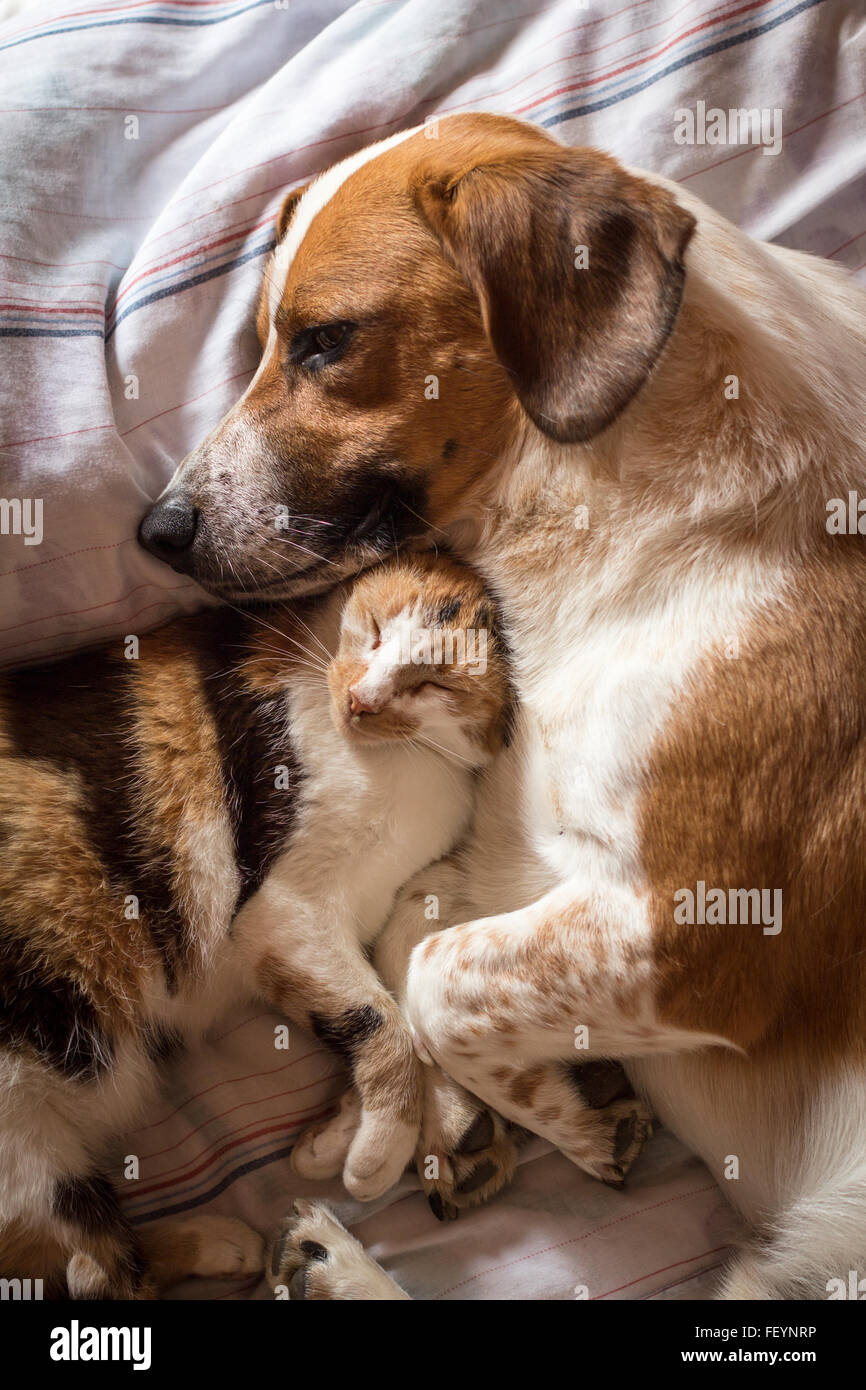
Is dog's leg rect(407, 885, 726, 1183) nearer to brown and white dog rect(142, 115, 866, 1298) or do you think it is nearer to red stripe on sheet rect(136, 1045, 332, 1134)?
brown and white dog rect(142, 115, 866, 1298)

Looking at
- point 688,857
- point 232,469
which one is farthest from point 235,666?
point 688,857

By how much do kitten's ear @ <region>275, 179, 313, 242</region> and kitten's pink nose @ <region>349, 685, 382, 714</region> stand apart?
2.53 feet

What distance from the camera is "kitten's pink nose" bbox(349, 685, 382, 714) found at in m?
1.61

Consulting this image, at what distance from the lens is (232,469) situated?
5.34 feet

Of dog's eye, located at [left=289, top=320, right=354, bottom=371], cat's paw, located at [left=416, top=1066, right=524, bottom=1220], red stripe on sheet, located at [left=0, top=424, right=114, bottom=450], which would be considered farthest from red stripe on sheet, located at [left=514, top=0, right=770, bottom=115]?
cat's paw, located at [left=416, top=1066, right=524, bottom=1220]

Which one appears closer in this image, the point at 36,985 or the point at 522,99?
the point at 36,985

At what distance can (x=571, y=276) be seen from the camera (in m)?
1.43

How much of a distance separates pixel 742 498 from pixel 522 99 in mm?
966

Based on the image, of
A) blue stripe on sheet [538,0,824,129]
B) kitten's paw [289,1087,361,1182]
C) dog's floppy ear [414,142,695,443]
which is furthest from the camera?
blue stripe on sheet [538,0,824,129]

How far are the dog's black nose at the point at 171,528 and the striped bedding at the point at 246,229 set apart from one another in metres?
0.08
